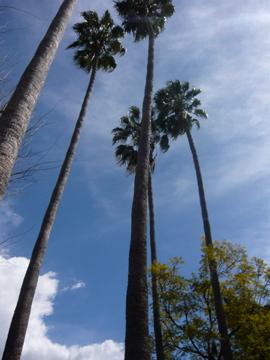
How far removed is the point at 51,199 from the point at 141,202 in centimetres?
634

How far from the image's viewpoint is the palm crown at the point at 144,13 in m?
19.3

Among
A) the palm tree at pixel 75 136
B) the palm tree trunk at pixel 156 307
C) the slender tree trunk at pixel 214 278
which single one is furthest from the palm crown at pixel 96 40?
the palm tree trunk at pixel 156 307

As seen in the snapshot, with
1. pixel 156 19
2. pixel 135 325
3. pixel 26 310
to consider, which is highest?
pixel 156 19

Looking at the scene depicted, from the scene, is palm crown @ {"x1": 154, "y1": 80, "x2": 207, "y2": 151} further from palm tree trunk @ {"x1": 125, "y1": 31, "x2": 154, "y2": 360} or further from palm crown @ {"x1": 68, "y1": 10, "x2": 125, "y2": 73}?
palm tree trunk @ {"x1": 125, "y1": 31, "x2": 154, "y2": 360}

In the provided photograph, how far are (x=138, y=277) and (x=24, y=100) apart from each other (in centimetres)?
447

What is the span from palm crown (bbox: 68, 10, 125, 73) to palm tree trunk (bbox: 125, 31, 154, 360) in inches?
511

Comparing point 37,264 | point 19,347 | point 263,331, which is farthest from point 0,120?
point 263,331

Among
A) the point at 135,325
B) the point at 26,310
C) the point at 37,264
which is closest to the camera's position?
the point at 135,325

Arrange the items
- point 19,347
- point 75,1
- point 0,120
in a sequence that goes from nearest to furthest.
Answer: point 0,120 < point 75,1 < point 19,347

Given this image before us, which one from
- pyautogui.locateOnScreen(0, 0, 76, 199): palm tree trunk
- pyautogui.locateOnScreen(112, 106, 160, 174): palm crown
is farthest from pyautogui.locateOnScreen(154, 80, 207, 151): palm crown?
pyautogui.locateOnScreen(0, 0, 76, 199): palm tree trunk

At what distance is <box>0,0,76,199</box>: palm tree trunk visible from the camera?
12.2ft

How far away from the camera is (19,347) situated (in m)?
9.98

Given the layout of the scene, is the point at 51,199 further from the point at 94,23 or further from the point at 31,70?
the point at 94,23

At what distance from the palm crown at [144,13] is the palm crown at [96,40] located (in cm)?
260
